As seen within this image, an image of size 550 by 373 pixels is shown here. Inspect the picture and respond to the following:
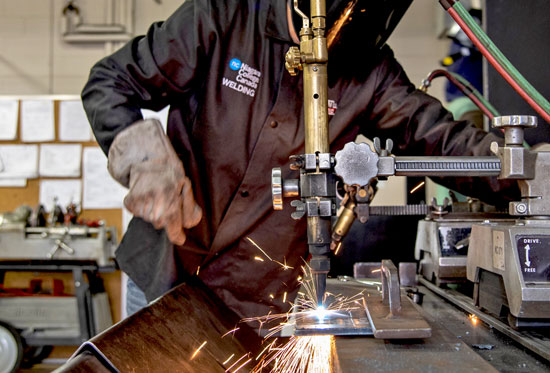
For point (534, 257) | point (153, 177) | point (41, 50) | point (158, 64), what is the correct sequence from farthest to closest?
point (41, 50) → point (158, 64) → point (153, 177) → point (534, 257)

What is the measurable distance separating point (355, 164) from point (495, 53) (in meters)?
0.43

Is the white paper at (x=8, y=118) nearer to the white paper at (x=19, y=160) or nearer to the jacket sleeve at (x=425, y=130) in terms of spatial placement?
the white paper at (x=19, y=160)

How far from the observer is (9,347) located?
11.0ft

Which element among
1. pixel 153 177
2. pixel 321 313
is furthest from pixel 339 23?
pixel 321 313

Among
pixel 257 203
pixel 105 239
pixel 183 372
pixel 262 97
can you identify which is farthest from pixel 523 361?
pixel 105 239

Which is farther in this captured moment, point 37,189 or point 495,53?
point 37,189

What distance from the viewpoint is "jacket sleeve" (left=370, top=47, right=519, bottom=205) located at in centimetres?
124

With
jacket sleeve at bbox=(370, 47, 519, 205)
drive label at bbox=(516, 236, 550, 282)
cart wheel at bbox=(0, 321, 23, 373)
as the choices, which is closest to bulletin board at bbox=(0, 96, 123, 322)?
cart wheel at bbox=(0, 321, 23, 373)

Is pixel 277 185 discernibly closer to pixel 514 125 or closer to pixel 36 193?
pixel 514 125

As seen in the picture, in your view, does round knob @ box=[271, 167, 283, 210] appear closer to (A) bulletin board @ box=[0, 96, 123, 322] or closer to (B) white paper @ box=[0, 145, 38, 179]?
(A) bulletin board @ box=[0, 96, 123, 322]

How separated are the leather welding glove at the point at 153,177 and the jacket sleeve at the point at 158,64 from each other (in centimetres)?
24

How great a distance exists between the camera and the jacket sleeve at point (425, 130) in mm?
1237

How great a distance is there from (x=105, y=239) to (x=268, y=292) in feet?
7.92

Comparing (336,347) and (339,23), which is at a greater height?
(339,23)
